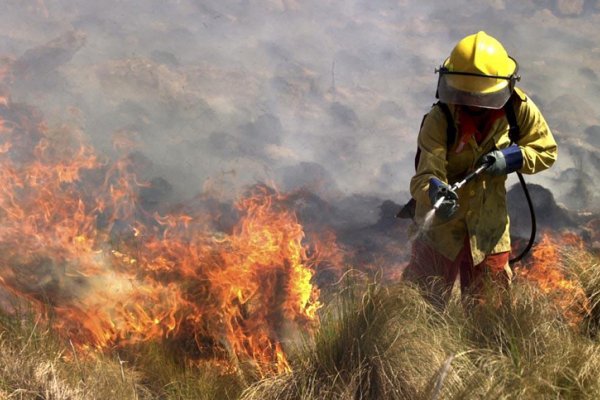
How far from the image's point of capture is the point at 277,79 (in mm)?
8828

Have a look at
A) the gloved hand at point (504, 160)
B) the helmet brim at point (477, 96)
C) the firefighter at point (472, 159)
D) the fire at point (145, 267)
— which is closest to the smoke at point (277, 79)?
the fire at point (145, 267)

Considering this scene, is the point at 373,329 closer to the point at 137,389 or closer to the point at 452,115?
the point at 452,115

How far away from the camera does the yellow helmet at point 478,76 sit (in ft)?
9.77

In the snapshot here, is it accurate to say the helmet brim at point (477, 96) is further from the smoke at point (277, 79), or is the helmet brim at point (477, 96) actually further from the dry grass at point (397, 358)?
the smoke at point (277, 79)

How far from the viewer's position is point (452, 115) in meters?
3.10

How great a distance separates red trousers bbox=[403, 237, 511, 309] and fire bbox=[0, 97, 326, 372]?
2.09 feet

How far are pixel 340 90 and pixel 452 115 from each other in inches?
244

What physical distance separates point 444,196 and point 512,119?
64 centimetres

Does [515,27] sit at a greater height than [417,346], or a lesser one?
lesser

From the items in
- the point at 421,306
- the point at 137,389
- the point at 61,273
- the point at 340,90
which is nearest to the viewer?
the point at 421,306

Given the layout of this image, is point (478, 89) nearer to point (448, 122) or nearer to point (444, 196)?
point (448, 122)

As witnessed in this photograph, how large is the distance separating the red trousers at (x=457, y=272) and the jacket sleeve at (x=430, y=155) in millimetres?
490

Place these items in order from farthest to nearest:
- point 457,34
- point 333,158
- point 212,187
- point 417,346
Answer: point 457,34 → point 333,158 → point 212,187 → point 417,346

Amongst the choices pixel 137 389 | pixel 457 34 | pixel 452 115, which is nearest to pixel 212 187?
pixel 137 389
